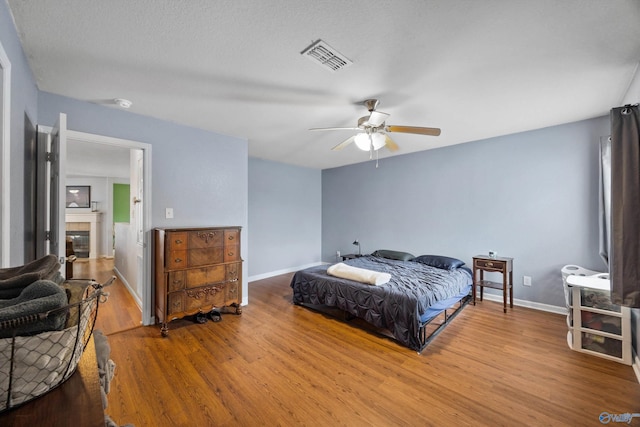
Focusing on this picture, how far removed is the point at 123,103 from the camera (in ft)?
8.50

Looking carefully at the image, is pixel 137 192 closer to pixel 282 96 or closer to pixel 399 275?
pixel 282 96

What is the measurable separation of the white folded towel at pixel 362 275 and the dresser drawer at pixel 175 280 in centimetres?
176

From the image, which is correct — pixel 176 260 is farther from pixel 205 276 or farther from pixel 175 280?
pixel 205 276

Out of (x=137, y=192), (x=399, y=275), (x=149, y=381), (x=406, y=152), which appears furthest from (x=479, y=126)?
(x=137, y=192)

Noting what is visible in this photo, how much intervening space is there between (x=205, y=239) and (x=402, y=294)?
7.37 ft

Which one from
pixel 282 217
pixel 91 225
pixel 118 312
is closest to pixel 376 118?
pixel 282 217

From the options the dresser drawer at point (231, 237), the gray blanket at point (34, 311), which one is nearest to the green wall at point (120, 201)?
the dresser drawer at point (231, 237)

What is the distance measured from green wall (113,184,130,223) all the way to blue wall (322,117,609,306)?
22.8ft

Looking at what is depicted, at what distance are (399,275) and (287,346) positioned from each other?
1636 millimetres

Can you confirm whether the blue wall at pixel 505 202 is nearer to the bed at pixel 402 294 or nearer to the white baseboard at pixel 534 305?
the white baseboard at pixel 534 305

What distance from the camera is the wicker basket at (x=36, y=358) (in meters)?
0.52

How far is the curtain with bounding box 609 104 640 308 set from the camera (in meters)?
1.76

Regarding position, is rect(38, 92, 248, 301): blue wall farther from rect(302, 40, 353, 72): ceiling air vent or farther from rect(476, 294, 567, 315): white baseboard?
rect(476, 294, 567, 315): white baseboard

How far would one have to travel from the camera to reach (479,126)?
3348 mm
